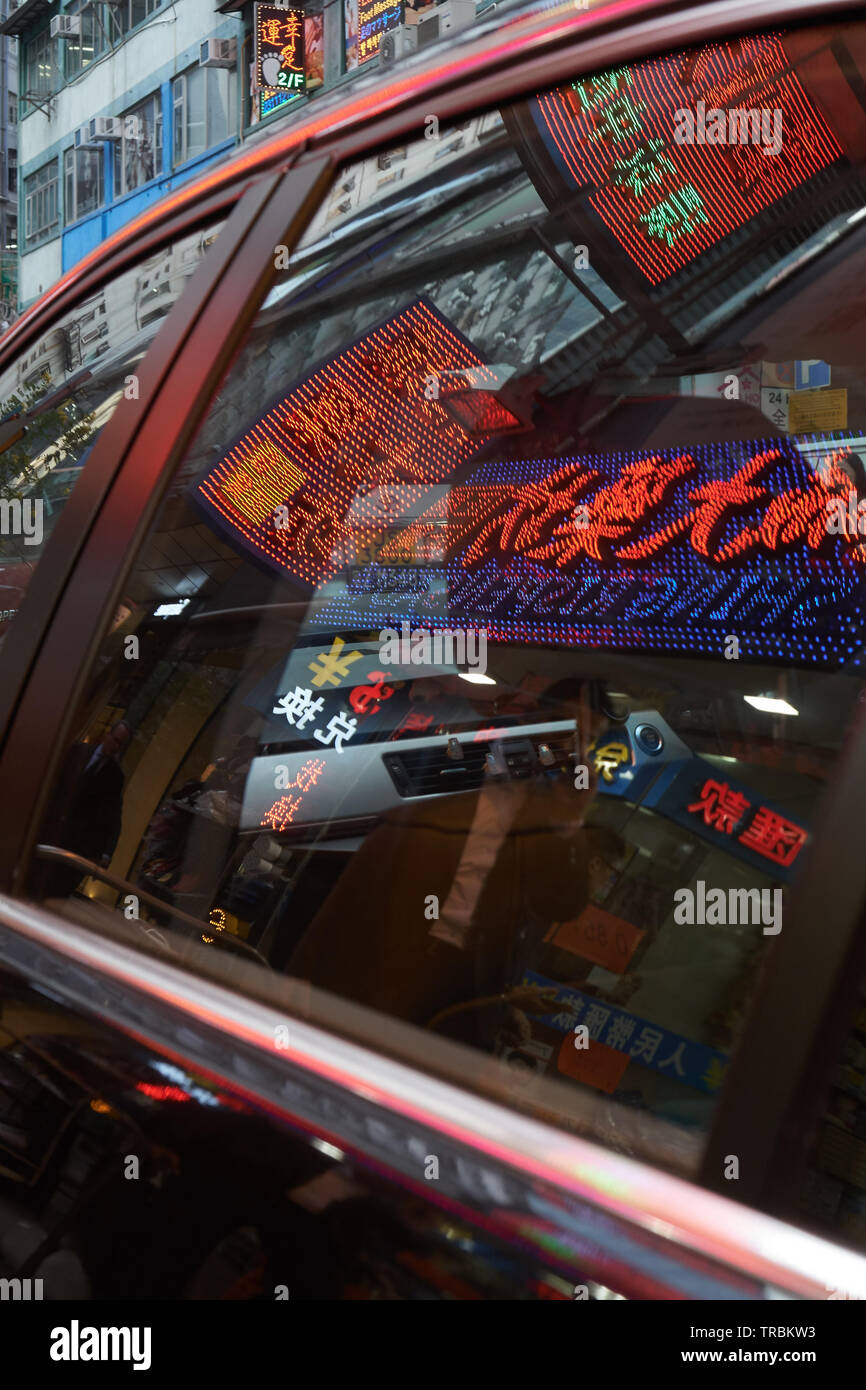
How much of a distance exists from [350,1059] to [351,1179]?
128 mm

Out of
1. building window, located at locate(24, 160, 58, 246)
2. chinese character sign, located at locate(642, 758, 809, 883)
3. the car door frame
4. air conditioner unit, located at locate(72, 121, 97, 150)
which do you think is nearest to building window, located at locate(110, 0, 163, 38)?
air conditioner unit, located at locate(72, 121, 97, 150)

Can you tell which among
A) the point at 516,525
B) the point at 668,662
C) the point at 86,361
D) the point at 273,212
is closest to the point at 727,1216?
Answer: the point at 668,662

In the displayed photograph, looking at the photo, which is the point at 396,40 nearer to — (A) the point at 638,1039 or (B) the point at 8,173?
(A) the point at 638,1039

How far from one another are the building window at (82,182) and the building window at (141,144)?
4.69 ft

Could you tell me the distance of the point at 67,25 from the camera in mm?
25516

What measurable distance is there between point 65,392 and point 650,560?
0.93m

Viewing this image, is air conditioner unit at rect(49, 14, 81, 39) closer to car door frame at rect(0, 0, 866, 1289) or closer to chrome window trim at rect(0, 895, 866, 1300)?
car door frame at rect(0, 0, 866, 1289)

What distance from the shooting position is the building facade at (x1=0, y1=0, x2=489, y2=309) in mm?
17875

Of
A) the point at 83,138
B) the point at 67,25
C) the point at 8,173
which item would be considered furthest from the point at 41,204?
the point at 8,173

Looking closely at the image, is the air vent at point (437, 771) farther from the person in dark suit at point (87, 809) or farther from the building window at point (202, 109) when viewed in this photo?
the building window at point (202, 109)

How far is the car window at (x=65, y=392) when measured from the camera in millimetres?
1574

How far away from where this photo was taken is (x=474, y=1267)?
766 mm

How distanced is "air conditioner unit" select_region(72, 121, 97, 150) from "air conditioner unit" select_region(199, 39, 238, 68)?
545 cm

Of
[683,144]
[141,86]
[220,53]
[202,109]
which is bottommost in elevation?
[683,144]
